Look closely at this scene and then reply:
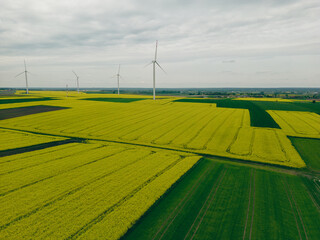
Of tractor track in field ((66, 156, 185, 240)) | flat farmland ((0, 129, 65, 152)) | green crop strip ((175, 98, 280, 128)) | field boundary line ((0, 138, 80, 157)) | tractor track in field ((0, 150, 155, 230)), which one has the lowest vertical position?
tractor track in field ((66, 156, 185, 240))

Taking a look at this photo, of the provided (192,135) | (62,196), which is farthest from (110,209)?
(192,135)

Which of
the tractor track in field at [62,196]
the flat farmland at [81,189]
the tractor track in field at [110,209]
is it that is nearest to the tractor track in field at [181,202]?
the flat farmland at [81,189]

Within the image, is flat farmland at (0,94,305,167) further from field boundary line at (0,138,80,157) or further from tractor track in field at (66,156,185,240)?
tractor track in field at (66,156,185,240)

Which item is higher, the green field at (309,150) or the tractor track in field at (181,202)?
the green field at (309,150)

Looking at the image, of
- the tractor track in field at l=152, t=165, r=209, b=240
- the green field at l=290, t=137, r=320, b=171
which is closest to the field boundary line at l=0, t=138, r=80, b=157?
the tractor track in field at l=152, t=165, r=209, b=240

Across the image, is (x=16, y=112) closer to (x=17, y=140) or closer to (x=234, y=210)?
(x=17, y=140)

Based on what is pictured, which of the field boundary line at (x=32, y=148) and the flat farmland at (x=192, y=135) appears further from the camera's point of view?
the flat farmland at (x=192, y=135)

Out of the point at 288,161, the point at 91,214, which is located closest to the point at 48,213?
the point at 91,214

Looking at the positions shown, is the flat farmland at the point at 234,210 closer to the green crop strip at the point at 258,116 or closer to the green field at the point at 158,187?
the green field at the point at 158,187

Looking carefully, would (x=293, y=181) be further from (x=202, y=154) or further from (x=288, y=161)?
(x=202, y=154)
